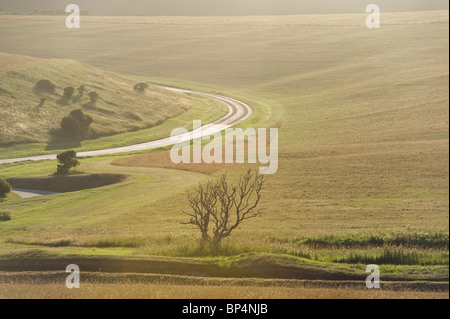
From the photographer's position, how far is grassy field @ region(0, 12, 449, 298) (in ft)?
85.9

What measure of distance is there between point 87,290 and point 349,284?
1006 cm

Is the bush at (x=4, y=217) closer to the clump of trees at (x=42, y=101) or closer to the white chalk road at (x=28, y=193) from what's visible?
the white chalk road at (x=28, y=193)

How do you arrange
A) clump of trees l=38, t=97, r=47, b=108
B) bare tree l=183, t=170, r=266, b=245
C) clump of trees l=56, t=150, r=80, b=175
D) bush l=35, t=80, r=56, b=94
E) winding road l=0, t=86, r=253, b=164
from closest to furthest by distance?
1. bare tree l=183, t=170, r=266, b=245
2. clump of trees l=56, t=150, r=80, b=175
3. winding road l=0, t=86, r=253, b=164
4. clump of trees l=38, t=97, r=47, b=108
5. bush l=35, t=80, r=56, b=94

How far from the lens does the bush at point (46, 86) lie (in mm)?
73188

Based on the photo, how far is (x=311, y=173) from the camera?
47.6 m

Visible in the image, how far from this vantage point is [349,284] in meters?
21.6

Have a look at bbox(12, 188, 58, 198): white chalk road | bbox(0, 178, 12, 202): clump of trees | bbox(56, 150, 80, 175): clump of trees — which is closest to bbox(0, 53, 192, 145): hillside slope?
bbox(56, 150, 80, 175): clump of trees

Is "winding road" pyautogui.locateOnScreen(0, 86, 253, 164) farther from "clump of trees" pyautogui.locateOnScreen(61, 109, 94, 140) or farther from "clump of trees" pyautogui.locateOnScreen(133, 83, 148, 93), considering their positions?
"clump of trees" pyautogui.locateOnScreen(133, 83, 148, 93)

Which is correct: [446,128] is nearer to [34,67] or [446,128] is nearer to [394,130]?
[394,130]

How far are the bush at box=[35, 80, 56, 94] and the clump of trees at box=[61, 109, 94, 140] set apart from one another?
926 centimetres

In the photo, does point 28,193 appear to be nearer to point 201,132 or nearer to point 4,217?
point 4,217

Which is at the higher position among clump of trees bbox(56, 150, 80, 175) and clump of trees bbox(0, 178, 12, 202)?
clump of trees bbox(56, 150, 80, 175)

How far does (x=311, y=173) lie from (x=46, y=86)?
43.2 m
